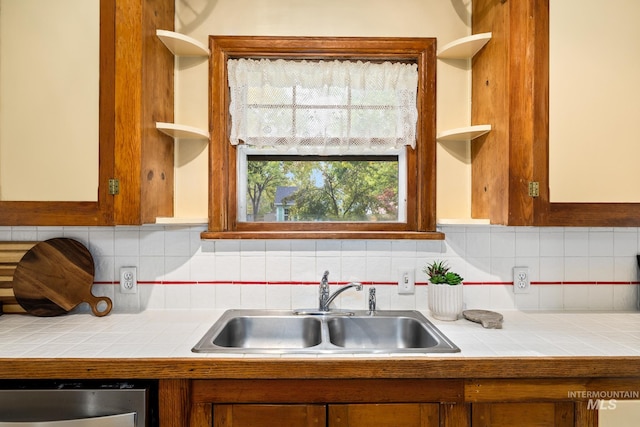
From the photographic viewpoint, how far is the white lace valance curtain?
6.05 ft

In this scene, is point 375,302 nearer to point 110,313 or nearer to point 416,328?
point 416,328

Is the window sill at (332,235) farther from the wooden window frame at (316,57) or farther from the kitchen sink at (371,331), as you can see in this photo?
the kitchen sink at (371,331)

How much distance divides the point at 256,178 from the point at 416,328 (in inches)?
41.2

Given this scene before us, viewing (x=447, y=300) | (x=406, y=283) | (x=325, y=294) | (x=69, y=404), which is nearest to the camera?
(x=69, y=404)

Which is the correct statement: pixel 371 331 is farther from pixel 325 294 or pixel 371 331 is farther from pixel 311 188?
pixel 311 188

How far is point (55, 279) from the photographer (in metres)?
1.68

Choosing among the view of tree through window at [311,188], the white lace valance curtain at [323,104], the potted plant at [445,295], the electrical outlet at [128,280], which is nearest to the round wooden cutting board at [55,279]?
the electrical outlet at [128,280]

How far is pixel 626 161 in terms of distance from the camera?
1492 millimetres

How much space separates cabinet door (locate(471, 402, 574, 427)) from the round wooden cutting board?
1548 millimetres

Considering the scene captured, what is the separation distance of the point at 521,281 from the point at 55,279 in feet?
7.03

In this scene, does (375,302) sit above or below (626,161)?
below

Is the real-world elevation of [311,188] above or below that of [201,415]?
above

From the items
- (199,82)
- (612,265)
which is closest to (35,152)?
(199,82)

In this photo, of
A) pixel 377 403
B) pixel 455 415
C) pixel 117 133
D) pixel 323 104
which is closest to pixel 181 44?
pixel 117 133
